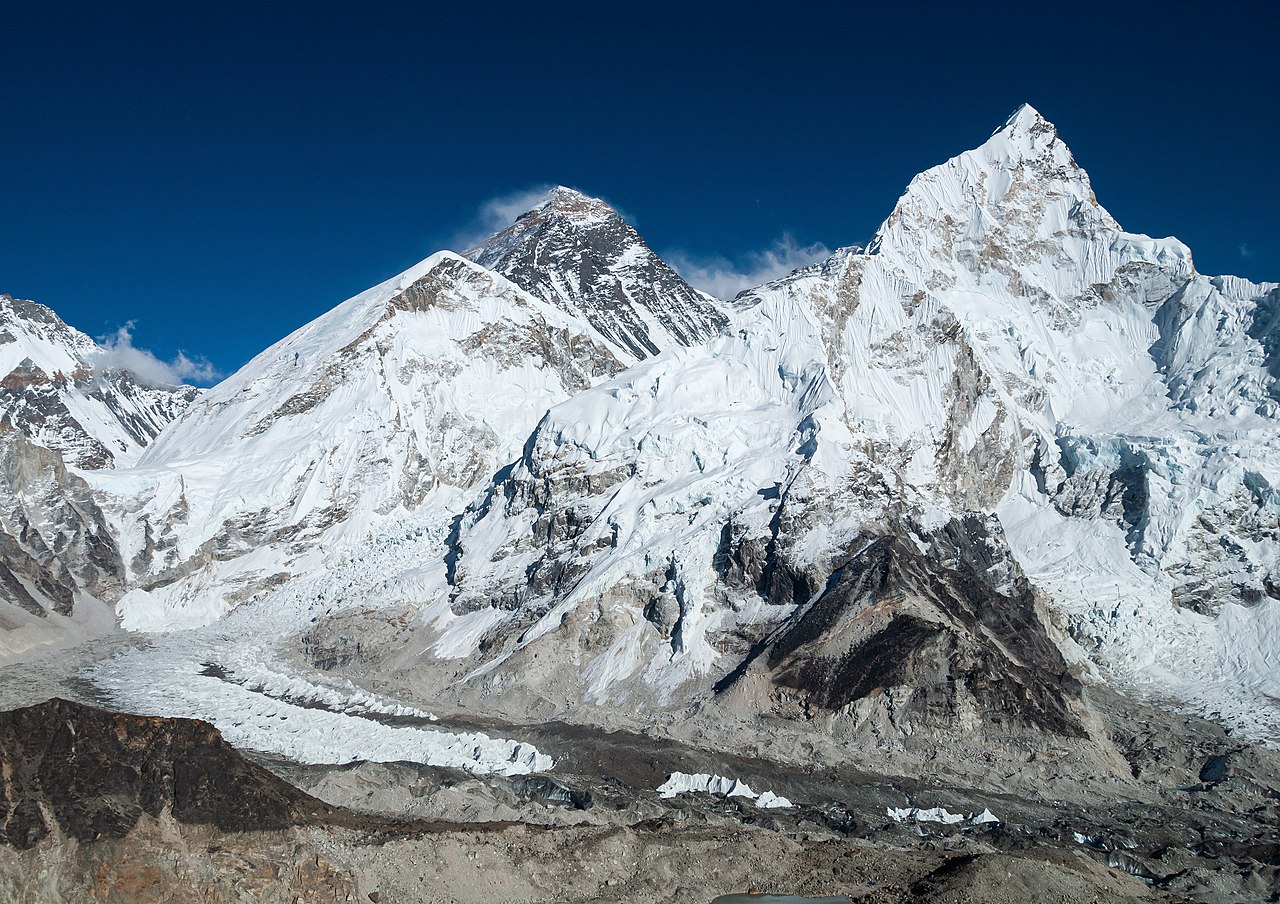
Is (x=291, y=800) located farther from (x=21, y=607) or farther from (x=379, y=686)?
(x=21, y=607)

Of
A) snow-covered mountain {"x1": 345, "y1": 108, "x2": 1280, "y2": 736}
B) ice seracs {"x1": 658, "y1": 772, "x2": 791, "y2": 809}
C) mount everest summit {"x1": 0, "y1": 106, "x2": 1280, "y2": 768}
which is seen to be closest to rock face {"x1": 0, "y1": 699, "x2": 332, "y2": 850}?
ice seracs {"x1": 658, "y1": 772, "x2": 791, "y2": 809}

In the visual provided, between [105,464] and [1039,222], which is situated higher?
[1039,222]

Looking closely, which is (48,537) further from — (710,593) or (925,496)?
(925,496)

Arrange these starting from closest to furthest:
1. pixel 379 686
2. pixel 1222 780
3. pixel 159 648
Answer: pixel 1222 780
pixel 379 686
pixel 159 648

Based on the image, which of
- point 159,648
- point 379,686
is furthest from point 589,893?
point 159,648

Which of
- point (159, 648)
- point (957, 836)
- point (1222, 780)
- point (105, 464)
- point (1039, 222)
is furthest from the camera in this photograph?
point (105, 464)

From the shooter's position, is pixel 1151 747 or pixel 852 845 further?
pixel 1151 747

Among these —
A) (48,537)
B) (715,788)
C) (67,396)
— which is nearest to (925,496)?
(715,788)
